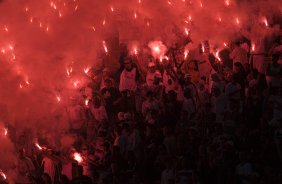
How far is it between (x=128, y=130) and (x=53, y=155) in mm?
1399

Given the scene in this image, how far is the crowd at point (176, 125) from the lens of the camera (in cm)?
945

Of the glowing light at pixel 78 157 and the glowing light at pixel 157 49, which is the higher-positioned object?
the glowing light at pixel 157 49

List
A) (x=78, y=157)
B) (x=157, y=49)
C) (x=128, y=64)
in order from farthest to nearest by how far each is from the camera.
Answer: (x=157, y=49), (x=128, y=64), (x=78, y=157)

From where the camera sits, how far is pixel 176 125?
1105 centimetres

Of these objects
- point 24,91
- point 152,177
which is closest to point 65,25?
point 24,91

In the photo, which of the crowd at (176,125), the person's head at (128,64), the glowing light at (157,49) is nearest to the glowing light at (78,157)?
the crowd at (176,125)

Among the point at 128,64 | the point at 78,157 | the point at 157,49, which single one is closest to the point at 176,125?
the point at 78,157

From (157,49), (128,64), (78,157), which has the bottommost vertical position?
(78,157)

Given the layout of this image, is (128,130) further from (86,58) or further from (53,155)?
(86,58)

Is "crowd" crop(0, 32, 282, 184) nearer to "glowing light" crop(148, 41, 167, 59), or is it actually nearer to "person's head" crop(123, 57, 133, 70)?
"person's head" crop(123, 57, 133, 70)

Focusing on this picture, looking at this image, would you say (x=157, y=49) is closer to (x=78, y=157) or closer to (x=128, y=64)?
(x=128, y=64)

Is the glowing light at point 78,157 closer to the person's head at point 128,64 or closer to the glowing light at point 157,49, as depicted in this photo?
the person's head at point 128,64

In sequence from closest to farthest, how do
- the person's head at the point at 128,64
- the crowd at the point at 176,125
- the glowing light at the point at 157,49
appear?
1. the crowd at the point at 176,125
2. the person's head at the point at 128,64
3. the glowing light at the point at 157,49

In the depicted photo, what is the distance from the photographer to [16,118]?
43.0 ft
